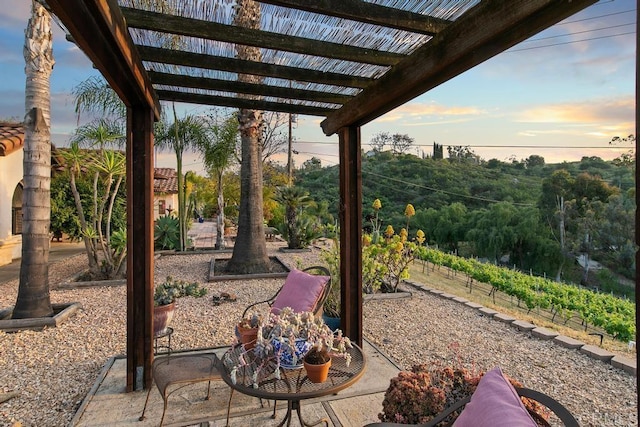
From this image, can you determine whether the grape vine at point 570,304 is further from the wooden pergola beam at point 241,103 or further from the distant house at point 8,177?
the distant house at point 8,177

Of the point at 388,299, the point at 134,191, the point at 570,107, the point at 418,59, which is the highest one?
the point at 570,107

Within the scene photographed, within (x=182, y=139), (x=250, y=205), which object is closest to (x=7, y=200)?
(x=182, y=139)

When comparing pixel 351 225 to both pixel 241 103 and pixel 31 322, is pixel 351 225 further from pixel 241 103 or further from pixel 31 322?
pixel 31 322

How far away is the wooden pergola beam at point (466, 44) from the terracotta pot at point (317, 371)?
1632 millimetres

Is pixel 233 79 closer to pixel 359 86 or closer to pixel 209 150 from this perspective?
pixel 359 86

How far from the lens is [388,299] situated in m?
5.75

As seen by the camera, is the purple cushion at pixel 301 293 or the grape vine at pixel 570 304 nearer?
the purple cushion at pixel 301 293

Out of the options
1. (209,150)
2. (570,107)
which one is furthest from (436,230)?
(209,150)

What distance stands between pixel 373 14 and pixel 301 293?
207cm

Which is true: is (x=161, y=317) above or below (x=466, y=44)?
below

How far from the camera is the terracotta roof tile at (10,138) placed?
7728 millimetres

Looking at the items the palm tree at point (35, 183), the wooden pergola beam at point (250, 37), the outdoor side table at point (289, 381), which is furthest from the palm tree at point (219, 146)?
the outdoor side table at point (289, 381)

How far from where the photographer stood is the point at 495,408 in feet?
3.79

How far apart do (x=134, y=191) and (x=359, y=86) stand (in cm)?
188
